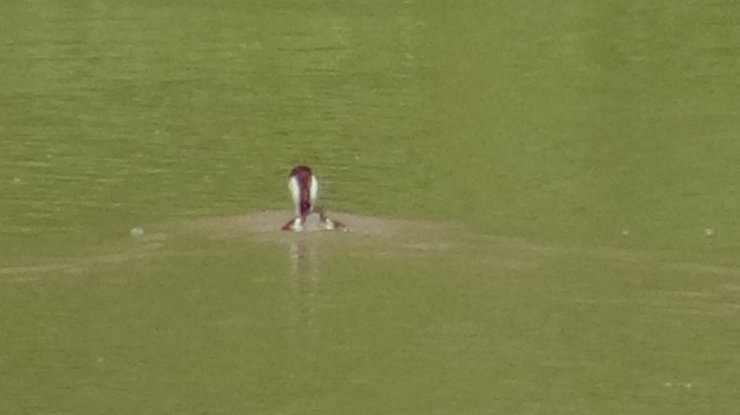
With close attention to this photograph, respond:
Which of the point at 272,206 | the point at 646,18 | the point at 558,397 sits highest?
the point at 646,18

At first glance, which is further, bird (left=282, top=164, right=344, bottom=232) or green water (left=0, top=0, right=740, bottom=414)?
bird (left=282, top=164, right=344, bottom=232)

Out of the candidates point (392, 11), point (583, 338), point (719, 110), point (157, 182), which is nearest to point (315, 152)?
point (157, 182)

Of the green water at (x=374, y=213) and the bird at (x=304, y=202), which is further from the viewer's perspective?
the bird at (x=304, y=202)

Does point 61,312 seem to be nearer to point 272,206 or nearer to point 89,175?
point 272,206

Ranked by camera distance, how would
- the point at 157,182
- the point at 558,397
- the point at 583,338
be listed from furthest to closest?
1. the point at 157,182
2. the point at 583,338
3. the point at 558,397

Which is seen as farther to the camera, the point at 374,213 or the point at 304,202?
the point at 374,213

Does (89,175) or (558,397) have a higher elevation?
(89,175)

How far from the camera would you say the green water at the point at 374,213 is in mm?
7113

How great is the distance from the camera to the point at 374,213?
30.1 feet

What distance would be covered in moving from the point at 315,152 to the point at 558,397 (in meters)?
4.20

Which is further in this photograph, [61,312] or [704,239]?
[704,239]

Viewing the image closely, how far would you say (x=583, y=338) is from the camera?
7.45 m

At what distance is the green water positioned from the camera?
23.3 ft

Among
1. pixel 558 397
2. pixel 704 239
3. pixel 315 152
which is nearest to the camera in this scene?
pixel 558 397
